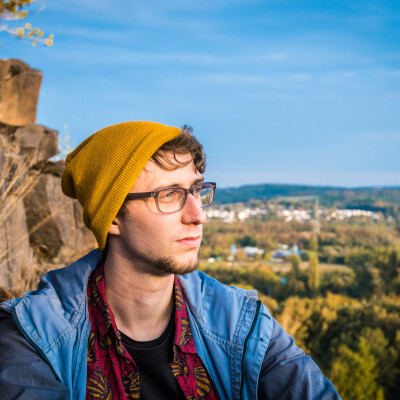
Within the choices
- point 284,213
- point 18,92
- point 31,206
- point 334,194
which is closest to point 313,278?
point 284,213

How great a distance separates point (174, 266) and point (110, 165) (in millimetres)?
418

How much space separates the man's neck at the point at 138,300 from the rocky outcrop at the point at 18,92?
15.2 ft

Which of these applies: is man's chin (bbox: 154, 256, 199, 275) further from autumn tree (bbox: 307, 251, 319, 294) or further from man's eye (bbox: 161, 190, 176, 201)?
autumn tree (bbox: 307, 251, 319, 294)

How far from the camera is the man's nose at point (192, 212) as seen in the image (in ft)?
5.50

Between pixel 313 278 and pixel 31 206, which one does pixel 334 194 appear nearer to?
pixel 313 278

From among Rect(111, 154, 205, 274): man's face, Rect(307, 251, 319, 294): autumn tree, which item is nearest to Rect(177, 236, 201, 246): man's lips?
Rect(111, 154, 205, 274): man's face

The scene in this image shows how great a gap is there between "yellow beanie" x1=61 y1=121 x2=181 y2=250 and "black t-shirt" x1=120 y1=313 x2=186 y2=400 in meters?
0.41

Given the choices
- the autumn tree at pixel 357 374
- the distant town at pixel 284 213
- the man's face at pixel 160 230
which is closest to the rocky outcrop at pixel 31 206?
the man's face at pixel 160 230

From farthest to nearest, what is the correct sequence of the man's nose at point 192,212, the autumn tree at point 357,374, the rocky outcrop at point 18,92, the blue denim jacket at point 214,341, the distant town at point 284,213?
the distant town at point 284,213 → the autumn tree at point 357,374 → the rocky outcrop at point 18,92 → the man's nose at point 192,212 → the blue denim jacket at point 214,341

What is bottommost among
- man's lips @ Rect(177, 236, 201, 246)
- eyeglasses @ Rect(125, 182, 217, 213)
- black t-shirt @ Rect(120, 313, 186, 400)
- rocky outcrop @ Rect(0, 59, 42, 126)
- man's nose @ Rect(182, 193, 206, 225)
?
black t-shirt @ Rect(120, 313, 186, 400)

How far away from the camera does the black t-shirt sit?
61.9 inches

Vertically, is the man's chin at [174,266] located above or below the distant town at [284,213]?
above

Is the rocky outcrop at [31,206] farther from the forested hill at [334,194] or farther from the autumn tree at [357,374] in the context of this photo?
the forested hill at [334,194]

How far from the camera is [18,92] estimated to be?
6.07m
